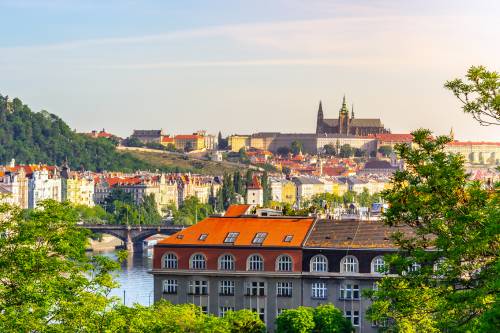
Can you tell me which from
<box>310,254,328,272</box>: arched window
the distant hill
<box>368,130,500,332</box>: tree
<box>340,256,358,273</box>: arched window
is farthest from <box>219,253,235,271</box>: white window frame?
the distant hill

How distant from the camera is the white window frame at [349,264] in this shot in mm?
40594

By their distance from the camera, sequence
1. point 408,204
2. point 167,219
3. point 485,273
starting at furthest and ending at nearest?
1. point 167,219
2. point 408,204
3. point 485,273

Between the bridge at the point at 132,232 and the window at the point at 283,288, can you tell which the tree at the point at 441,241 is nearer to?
the window at the point at 283,288

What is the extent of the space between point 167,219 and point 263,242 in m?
85.4

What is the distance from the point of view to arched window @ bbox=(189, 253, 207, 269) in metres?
42.5

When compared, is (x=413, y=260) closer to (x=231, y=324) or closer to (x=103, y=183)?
(x=231, y=324)

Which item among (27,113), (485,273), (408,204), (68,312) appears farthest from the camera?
(27,113)

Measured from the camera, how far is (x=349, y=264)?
4075 cm

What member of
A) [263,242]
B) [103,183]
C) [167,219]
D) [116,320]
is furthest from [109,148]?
[116,320]

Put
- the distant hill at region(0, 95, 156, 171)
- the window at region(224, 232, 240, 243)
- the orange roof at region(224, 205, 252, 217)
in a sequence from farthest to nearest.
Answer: the distant hill at region(0, 95, 156, 171) → the orange roof at region(224, 205, 252, 217) → the window at region(224, 232, 240, 243)

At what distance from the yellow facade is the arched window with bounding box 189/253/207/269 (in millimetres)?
120502

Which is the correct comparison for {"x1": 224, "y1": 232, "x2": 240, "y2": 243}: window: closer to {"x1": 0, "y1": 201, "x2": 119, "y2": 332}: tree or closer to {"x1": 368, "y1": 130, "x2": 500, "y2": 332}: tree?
{"x1": 0, "y1": 201, "x2": 119, "y2": 332}: tree

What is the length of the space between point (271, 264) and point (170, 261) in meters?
2.78

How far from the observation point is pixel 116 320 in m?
23.0
